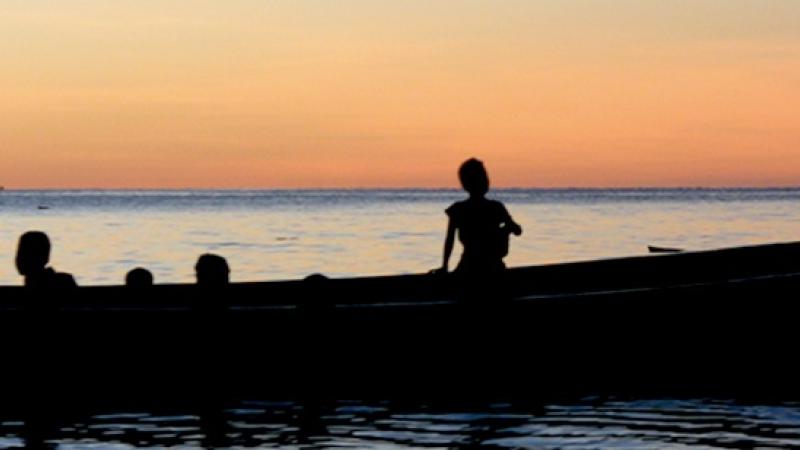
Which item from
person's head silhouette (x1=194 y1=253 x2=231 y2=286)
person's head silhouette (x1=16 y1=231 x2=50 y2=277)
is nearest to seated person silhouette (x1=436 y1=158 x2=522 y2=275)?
person's head silhouette (x1=194 y1=253 x2=231 y2=286)

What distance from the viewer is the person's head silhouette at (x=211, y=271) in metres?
14.6

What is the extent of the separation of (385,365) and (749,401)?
3.51m

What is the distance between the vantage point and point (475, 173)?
13234mm

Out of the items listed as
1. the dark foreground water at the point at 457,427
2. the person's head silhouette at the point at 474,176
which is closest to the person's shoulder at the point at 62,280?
the dark foreground water at the point at 457,427

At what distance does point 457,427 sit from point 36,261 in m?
4.58

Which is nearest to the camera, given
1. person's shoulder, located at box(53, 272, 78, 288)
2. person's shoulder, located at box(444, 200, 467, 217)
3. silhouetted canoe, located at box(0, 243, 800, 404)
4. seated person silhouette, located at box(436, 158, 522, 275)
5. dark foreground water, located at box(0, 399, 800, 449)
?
dark foreground water, located at box(0, 399, 800, 449)

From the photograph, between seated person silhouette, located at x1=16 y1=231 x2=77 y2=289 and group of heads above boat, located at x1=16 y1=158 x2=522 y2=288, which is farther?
seated person silhouette, located at x1=16 y1=231 x2=77 y2=289

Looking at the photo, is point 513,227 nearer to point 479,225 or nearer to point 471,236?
point 479,225

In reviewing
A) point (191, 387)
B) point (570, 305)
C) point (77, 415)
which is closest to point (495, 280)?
point (570, 305)

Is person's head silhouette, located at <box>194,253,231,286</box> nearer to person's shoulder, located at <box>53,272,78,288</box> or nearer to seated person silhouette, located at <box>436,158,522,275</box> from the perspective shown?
person's shoulder, located at <box>53,272,78,288</box>

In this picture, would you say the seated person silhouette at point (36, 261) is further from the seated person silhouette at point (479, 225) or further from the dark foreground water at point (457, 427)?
the seated person silhouette at point (479, 225)

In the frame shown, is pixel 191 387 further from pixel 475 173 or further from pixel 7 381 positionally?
pixel 475 173

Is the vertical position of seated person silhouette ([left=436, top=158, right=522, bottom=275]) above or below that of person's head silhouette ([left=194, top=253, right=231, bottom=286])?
above

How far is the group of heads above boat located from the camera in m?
13.3
